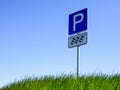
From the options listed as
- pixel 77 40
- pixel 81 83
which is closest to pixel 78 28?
pixel 77 40

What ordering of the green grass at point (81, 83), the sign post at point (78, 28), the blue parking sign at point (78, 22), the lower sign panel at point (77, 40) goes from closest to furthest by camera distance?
the green grass at point (81, 83)
the lower sign panel at point (77, 40)
the sign post at point (78, 28)
the blue parking sign at point (78, 22)

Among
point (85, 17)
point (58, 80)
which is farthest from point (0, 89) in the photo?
point (85, 17)

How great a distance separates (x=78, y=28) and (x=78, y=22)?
238 mm

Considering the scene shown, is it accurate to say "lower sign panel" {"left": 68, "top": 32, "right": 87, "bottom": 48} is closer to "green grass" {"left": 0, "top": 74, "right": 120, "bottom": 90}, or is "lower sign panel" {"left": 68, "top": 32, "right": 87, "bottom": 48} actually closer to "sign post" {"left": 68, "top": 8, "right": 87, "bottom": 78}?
"sign post" {"left": 68, "top": 8, "right": 87, "bottom": 78}

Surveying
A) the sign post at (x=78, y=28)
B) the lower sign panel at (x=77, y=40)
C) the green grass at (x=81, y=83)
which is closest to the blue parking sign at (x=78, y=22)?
the sign post at (x=78, y=28)

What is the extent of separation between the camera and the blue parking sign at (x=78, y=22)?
38.8ft

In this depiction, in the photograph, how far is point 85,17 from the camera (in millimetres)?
11930

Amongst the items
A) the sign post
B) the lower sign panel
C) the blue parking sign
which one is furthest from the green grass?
the blue parking sign

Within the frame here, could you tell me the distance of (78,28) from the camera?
11.9 metres

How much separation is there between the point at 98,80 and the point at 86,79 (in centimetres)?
36

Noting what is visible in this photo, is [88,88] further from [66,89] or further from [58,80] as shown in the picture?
[58,80]

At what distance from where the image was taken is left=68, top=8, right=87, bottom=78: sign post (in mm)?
11539

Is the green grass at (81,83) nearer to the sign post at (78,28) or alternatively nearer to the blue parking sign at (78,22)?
the sign post at (78,28)

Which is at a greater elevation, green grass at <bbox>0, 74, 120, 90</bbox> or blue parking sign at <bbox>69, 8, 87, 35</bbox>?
blue parking sign at <bbox>69, 8, 87, 35</bbox>
